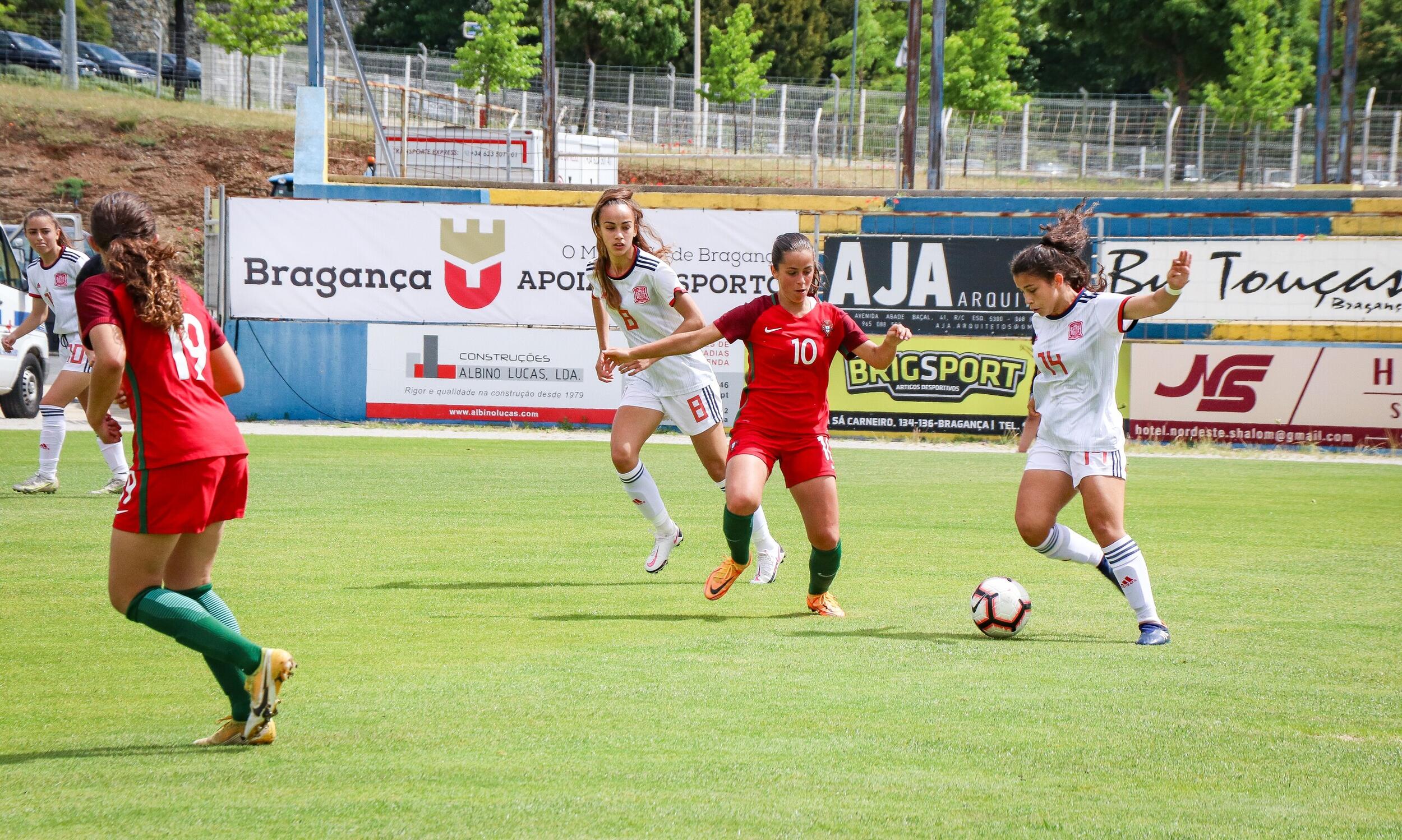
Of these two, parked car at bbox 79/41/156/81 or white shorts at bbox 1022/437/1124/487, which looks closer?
white shorts at bbox 1022/437/1124/487

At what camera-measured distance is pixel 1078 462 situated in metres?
6.24

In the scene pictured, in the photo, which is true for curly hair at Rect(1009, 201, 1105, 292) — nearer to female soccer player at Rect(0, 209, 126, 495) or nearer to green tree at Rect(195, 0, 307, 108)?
female soccer player at Rect(0, 209, 126, 495)

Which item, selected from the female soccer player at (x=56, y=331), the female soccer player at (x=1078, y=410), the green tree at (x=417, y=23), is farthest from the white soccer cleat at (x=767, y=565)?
the green tree at (x=417, y=23)

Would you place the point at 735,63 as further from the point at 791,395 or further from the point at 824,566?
the point at 824,566

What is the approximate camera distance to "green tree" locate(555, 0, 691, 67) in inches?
2029

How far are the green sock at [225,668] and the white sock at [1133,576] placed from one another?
3.90 meters

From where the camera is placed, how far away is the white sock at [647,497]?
26.5 ft

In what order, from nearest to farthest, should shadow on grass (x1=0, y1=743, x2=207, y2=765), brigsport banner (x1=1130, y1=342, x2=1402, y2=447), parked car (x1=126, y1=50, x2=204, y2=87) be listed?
shadow on grass (x1=0, y1=743, x2=207, y2=765) < brigsport banner (x1=1130, y1=342, x2=1402, y2=447) < parked car (x1=126, y1=50, x2=204, y2=87)

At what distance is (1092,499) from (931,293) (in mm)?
12792

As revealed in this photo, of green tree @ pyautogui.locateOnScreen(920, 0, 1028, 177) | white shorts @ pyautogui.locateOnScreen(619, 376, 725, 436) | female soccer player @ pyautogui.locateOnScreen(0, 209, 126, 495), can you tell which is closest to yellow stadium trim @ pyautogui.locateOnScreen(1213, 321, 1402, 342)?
white shorts @ pyautogui.locateOnScreen(619, 376, 725, 436)

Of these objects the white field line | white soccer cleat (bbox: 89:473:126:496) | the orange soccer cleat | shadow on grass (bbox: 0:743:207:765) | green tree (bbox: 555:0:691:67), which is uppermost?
green tree (bbox: 555:0:691:67)

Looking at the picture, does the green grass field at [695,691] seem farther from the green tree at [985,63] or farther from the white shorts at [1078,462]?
the green tree at [985,63]

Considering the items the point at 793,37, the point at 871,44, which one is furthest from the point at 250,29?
the point at 871,44

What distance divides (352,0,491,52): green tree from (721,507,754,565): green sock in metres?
53.6
